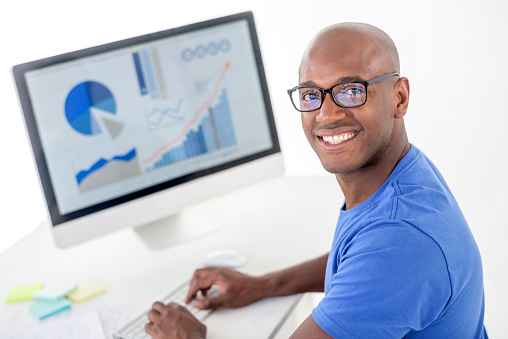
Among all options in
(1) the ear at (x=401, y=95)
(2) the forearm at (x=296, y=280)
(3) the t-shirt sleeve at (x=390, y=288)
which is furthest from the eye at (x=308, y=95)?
(2) the forearm at (x=296, y=280)

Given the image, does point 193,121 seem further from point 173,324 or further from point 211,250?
point 173,324

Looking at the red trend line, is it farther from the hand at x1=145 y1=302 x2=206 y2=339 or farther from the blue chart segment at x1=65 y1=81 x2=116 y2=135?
the hand at x1=145 y1=302 x2=206 y2=339

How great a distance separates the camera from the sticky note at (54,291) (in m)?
1.43

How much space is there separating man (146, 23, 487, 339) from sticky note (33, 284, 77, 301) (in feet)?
1.00

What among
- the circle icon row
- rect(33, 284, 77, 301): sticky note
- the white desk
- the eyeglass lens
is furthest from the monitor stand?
the eyeglass lens

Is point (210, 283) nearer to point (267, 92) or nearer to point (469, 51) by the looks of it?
point (267, 92)

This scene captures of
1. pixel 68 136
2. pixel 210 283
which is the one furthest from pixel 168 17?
pixel 210 283

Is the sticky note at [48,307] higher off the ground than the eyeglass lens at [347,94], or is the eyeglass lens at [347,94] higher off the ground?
the eyeglass lens at [347,94]

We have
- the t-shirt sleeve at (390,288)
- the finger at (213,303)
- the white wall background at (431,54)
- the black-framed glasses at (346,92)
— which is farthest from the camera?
the white wall background at (431,54)

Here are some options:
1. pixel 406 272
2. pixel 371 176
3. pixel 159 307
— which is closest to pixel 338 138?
pixel 371 176

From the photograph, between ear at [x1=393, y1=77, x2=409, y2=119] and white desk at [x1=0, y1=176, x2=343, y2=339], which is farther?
white desk at [x1=0, y1=176, x2=343, y2=339]

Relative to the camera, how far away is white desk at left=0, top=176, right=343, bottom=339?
1.33m

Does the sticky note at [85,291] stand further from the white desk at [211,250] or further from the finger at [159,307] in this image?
the finger at [159,307]

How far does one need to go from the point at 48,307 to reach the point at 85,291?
0.32 feet
